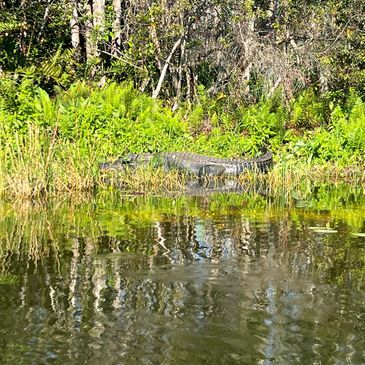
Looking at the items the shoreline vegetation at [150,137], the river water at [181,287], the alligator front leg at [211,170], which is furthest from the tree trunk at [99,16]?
the river water at [181,287]

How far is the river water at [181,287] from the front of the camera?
3.05 m

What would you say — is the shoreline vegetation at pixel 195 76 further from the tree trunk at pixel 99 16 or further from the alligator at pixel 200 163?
the alligator at pixel 200 163

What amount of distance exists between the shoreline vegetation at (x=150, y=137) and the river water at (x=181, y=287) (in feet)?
5.06

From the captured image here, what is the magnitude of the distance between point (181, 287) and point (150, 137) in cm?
848

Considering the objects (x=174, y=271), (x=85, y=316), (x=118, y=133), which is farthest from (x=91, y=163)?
(x=85, y=316)

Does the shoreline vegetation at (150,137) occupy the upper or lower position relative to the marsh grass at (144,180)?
upper

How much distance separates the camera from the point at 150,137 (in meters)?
12.4

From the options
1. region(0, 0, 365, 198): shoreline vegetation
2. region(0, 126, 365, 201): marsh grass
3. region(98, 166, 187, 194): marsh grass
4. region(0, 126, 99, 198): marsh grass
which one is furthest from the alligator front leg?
region(0, 126, 99, 198): marsh grass

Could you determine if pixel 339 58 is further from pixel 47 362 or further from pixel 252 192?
pixel 47 362

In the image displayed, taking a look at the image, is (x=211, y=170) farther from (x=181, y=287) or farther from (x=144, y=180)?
(x=181, y=287)

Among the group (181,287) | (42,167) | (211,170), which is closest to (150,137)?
(211,170)

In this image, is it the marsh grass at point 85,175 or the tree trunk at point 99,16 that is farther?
the tree trunk at point 99,16

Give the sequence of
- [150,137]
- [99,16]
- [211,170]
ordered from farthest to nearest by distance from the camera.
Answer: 1. [99,16]
2. [150,137]
3. [211,170]

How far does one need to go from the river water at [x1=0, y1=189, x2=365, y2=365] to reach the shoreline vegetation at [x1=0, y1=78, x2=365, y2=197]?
5.06 feet
